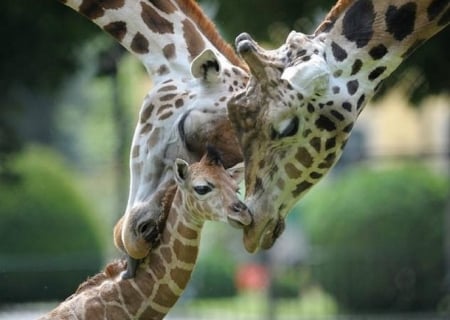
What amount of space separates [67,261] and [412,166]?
4.10 metres

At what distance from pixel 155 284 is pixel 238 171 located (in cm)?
60

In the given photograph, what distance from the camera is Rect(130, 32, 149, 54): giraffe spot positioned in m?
6.54

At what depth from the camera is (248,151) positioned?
18.3 feet

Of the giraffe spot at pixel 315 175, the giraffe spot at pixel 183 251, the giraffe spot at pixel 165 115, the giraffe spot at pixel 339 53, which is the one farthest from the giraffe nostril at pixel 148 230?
the giraffe spot at pixel 339 53

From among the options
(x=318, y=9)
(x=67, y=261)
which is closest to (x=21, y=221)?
(x=67, y=261)

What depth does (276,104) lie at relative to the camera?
548 centimetres

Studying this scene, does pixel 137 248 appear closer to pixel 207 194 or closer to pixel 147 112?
pixel 207 194

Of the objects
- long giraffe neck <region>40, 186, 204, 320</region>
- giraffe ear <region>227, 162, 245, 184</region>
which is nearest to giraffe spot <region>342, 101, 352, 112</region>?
giraffe ear <region>227, 162, 245, 184</region>

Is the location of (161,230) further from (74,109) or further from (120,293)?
(74,109)

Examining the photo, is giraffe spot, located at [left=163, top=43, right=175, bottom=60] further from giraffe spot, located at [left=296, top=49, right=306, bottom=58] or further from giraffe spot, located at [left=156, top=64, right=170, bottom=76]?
giraffe spot, located at [left=296, top=49, right=306, bottom=58]

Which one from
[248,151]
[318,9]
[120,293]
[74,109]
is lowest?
[120,293]

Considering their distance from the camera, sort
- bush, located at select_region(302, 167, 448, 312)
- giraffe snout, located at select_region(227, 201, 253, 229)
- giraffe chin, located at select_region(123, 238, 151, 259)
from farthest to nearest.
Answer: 1. bush, located at select_region(302, 167, 448, 312)
2. giraffe chin, located at select_region(123, 238, 151, 259)
3. giraffe snout, located at select_region(227, 201, 253, 229)

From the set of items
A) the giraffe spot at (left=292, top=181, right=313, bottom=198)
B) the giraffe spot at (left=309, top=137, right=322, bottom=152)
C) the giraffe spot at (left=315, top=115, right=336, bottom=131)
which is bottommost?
the giraffe spot at (left=292, top=181, right=313, bottom=198)

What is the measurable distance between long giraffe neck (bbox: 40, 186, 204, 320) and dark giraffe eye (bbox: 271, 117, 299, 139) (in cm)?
56
